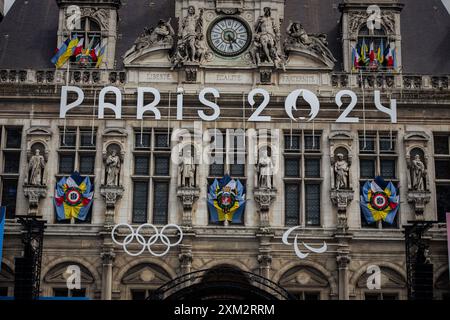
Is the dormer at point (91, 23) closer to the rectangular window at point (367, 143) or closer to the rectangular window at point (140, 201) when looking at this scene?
the rectangular window at point (140, 201)

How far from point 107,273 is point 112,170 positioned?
3387 millimetres

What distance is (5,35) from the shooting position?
34125 mm

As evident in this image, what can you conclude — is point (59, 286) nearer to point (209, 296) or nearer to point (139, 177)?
point (139, 177)

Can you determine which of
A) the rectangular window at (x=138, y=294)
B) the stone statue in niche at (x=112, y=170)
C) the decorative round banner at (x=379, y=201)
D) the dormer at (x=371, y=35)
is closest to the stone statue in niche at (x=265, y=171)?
the decorative round banner at (x=379, y=201)

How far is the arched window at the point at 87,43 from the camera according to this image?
3253 centimetres

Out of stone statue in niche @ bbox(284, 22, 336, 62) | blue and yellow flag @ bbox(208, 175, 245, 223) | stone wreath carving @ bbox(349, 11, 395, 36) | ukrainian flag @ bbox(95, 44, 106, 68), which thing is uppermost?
stone wreath carving @ bbox(349, 11, 395, 36)

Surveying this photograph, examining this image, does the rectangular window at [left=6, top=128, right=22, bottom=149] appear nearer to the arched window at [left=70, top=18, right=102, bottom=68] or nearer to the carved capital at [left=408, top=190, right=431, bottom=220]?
the arched window at [left=70, top=18, right=102, bottom=68]

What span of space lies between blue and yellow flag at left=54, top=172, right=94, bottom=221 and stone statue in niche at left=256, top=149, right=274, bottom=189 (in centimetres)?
555

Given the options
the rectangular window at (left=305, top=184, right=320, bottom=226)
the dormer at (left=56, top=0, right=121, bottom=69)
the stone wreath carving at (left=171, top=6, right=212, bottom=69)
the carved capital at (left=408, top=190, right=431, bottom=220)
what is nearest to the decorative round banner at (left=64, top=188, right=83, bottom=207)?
the dormer at (left=56, top=0, right=121, bottom=69)

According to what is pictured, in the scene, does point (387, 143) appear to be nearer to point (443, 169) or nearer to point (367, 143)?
point (367, 143)

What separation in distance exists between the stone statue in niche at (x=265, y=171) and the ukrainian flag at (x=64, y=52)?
760cm

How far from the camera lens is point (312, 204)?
102 ft

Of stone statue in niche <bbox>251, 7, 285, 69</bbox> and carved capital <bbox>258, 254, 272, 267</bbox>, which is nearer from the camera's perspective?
carved capital <bbox>258, 254, 272, 267</bbox>

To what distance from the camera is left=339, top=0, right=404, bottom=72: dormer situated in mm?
32562
